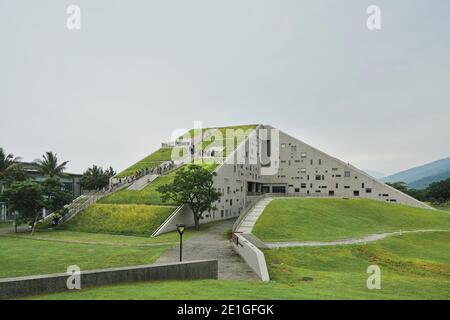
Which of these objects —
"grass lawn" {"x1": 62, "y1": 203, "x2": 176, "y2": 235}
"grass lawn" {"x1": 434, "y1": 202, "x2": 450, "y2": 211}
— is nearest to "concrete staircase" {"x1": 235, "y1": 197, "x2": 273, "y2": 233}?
"grass lawn" {"x1": 62, "y1": 203, "x2": 176, "y2": 235}

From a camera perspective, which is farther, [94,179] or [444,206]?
[444,206]

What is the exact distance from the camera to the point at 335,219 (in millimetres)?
41594

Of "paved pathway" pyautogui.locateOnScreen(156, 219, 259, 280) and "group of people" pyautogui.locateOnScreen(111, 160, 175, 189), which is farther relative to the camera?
"group of people" pyautogui.locateOnScreen(111, 160, 175, 189)

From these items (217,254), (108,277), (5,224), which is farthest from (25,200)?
(108,277)

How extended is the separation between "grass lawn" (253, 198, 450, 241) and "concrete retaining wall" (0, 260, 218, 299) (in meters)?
16.0

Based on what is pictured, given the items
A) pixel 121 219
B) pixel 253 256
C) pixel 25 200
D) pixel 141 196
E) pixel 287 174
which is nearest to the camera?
pixel 253 256

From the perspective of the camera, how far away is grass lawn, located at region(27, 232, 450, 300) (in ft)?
37.2

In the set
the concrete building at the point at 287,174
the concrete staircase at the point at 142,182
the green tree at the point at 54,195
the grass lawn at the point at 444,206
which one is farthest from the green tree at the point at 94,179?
the grass lawn at the point at 444,206

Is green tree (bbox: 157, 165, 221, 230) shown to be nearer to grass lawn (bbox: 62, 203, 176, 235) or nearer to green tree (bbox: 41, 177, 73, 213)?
grass lawn (bbox: 62, 203, 176, 235)

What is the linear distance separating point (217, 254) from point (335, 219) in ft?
71.1

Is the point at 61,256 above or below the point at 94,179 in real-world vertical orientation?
below

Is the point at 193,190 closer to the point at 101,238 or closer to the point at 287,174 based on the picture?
the point at 101,238

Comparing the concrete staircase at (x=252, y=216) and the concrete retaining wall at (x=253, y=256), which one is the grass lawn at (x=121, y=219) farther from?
the concrete retaining wall at (x=253, y=256)
